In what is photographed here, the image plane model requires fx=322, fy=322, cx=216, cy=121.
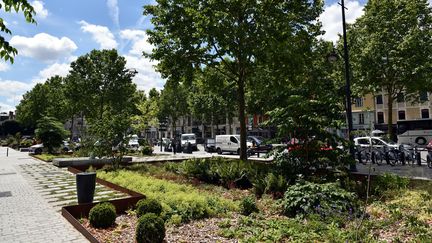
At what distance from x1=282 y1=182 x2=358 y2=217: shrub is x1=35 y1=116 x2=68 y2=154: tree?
2819cm

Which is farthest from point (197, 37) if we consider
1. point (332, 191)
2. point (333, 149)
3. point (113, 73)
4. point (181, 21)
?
point (113, 73)

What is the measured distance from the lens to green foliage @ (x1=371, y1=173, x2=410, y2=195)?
341 inches

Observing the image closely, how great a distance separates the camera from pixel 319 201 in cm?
698

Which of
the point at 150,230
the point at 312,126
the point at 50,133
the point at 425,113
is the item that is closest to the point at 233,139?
the point at 50,133

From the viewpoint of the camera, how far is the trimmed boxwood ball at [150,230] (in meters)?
5.23

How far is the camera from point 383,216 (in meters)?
6.68

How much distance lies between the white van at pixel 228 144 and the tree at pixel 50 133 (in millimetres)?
15204

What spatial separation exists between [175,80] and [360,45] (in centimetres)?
2292

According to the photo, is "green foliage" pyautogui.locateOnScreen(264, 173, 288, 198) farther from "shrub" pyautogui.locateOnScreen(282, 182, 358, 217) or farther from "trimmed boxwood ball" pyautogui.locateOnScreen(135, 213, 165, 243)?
"trimmed boxwood ball" pyautogui.locateOnScreen(135, 213, 165, 243)

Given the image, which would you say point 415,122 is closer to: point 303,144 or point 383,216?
point 303,144

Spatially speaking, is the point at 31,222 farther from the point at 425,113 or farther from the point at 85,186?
the point at 425,113

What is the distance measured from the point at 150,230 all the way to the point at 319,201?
3.74 meters

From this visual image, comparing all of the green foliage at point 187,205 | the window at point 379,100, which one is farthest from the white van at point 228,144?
the window at point 379,100

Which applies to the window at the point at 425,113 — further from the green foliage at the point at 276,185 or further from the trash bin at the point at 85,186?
the trash bin at the point at 85,186
